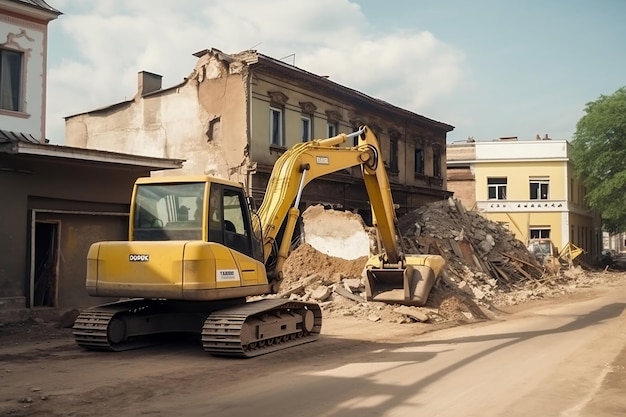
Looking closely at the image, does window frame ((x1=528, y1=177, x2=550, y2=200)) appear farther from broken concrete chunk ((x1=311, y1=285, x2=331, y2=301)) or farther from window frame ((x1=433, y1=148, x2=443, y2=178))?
broken concrete chunk ((x1=311, y1=285, x2=331, y2=301))

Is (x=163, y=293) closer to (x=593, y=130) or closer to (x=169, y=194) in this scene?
(x=169, y=194)

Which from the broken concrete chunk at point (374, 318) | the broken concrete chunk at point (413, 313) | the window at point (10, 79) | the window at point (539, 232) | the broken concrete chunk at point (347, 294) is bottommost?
the broken concrete chunk at point (374, 318)

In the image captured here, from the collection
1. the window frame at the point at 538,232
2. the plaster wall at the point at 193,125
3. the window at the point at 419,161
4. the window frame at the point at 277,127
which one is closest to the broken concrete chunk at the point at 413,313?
the plaster wall at the point at 193,125

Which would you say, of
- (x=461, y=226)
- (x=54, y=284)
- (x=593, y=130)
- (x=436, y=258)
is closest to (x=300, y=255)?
(x=436, y=258)

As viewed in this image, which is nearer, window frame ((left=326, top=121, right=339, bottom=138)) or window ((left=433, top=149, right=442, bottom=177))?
window frame ((left=326, top=121, right=339, bottom=138))

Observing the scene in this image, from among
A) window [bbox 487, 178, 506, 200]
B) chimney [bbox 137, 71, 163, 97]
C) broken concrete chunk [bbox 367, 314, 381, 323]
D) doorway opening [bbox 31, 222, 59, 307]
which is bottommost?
broken concrete chunk [bbox 367, 314, 381, 323]

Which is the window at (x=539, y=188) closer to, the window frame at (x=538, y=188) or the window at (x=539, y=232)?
the window frame at (x=538, y=188)

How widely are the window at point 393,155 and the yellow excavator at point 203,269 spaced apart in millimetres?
18788

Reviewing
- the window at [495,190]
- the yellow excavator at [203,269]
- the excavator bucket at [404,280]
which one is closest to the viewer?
the yellow excavator at [203,269]

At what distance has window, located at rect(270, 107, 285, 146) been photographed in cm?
2392

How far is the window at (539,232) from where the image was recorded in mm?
45938

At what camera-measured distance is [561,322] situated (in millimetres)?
16422

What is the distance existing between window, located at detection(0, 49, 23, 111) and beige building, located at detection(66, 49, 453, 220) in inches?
280

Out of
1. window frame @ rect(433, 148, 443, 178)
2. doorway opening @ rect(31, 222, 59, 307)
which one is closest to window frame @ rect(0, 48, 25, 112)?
doorway opening @ rect(31, 222, 59, 307)
